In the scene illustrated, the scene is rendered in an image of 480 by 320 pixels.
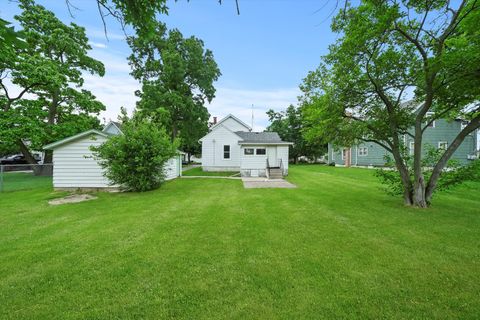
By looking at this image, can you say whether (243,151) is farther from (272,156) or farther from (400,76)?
(400,76)

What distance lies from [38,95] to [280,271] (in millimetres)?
21437

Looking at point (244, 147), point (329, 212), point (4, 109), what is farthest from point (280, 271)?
point (4, 109)

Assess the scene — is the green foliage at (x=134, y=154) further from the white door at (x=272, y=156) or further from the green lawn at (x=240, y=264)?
the white door at (x=272, y=156)

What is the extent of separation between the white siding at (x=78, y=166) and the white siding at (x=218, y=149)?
10.4m

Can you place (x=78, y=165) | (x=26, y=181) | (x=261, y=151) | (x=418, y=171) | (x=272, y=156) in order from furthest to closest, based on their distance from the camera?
(x=272, y=156) < (x=261, y=151) < (x=26, y=181) < (x=78, y=165) < (x=418, y=171)

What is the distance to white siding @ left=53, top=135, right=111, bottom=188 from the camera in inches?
426

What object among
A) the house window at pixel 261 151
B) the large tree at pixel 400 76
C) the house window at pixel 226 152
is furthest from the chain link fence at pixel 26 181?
the large tree at pixel 400 76

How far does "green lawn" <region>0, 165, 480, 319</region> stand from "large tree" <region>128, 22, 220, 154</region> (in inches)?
779

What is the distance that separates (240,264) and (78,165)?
36.7 feet

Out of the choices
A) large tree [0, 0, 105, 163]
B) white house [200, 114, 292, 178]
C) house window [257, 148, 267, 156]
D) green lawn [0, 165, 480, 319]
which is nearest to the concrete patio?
white house [200, 114, 292, 178]

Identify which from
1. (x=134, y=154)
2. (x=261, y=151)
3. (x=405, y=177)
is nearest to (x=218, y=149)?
(x=261, y=151)

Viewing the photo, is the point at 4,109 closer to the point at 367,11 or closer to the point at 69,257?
the point at 69,257

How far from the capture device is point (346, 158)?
93.0 feet

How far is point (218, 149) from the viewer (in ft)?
68.0
